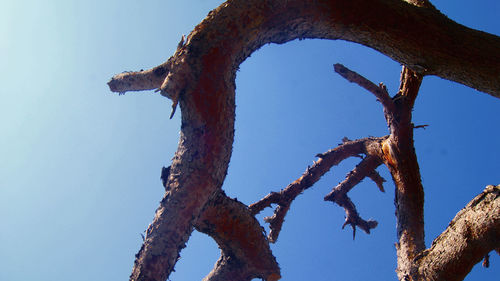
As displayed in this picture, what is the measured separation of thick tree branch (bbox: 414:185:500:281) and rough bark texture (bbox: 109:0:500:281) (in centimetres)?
120

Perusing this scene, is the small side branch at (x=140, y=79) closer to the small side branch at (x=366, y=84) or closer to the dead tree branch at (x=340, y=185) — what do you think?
the small side branch at (x=366, y=84)

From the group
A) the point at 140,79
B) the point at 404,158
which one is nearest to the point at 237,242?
the point at 140,79

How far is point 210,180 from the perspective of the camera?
3.25 meters

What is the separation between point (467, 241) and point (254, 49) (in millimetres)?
3015

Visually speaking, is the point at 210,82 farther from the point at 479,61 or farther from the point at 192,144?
the point at 479,61

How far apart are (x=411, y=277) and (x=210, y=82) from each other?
136 inches

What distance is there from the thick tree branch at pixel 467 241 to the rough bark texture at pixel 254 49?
120cm

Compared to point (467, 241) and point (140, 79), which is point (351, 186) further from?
point (140, 79)

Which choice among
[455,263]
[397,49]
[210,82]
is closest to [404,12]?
[397,49]

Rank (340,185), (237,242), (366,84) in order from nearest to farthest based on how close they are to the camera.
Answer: (366,84)
(237,242)
(340,185)

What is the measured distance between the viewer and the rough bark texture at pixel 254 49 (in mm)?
3246

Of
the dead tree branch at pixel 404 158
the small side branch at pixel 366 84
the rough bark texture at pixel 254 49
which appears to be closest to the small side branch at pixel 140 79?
the rough bark texture at pixel 254 49

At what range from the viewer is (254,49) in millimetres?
3645

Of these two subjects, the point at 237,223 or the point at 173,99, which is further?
the point at 237,223
